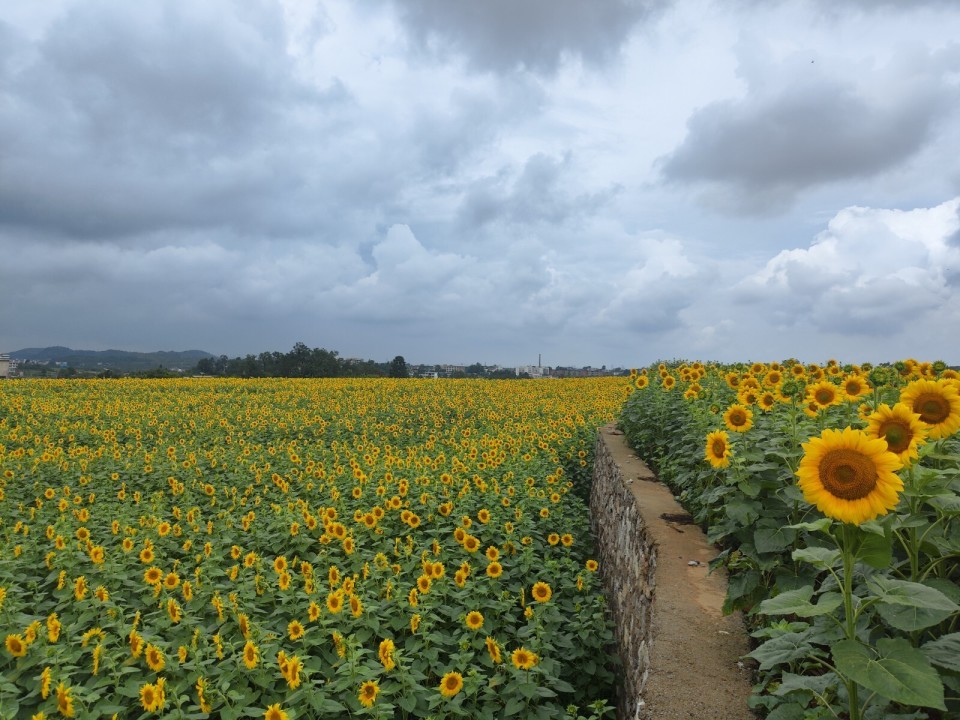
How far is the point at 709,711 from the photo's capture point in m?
2.29

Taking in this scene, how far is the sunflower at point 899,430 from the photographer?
72.7 inches

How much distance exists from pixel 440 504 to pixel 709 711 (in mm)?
3516

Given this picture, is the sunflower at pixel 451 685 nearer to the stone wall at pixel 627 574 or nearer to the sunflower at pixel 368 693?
the sunflower at pixel 368 693

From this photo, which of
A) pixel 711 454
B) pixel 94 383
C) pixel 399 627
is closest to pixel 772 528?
pixel 711 454

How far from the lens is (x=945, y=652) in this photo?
68.2 inches

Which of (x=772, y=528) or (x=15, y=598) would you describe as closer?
(x=772, y=528)

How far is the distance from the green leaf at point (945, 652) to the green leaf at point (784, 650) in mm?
313

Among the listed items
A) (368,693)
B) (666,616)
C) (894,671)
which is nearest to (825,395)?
(666,616)

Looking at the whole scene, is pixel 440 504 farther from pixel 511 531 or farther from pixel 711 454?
pixel 711 454

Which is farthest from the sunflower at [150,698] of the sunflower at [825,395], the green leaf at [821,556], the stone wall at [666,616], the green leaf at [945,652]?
the sunflower at [825,395]

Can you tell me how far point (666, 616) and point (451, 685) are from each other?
1118mm

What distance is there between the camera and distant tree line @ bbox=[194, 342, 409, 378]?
36656 mm

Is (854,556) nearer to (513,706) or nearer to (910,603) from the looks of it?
(910,603)

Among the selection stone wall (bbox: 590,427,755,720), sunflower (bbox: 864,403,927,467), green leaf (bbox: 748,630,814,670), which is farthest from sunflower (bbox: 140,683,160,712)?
sunflower (bbox: 864,403,927,467)
